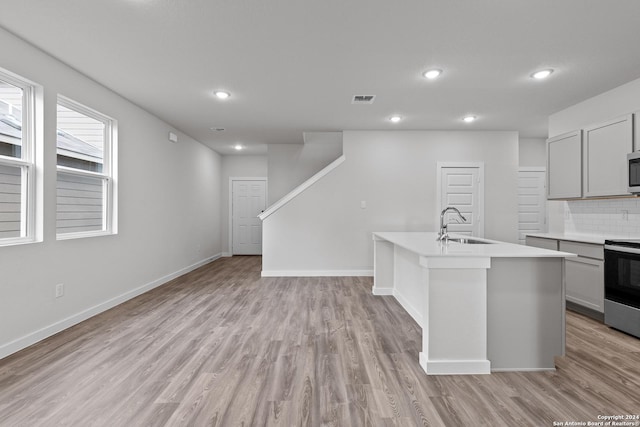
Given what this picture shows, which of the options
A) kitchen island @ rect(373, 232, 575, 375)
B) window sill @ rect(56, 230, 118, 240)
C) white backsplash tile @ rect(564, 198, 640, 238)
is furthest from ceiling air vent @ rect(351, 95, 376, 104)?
window sill @ rect(56, 230, 118, 240)

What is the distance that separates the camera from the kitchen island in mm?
2301

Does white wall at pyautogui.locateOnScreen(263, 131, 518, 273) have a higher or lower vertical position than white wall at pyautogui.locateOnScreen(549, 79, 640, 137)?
lower

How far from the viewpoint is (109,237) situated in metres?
3.82

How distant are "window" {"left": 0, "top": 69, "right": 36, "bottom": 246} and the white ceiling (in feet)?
1.58

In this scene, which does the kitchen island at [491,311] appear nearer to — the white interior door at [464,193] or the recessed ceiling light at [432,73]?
the recessed ceiling light at [432,73]

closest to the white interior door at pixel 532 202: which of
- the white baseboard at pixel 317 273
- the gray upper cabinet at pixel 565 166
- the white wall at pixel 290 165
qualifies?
the gray upper cabinet at pixel 565 166

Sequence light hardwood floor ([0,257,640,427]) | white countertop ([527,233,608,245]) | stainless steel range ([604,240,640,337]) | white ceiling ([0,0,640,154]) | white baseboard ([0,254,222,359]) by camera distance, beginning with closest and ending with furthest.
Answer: light hardwood floor ([0,257,640,427]) < white ceiling ([0,0,640,154]) < white baseboard ([0,254,222,359]) < stainless steel range ([604,240,640,337]) < white countertop ([527,233,608,245])

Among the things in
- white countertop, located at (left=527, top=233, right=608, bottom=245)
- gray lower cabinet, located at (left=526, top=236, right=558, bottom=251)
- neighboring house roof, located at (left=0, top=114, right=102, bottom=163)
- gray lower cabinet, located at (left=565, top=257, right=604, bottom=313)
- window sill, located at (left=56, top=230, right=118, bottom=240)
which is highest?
neighboring house roof, located at (left=0, top=114, right=102, bottom=163)

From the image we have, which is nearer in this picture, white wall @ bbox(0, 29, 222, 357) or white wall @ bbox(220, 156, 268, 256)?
white wall @ bbox(0, 29, 222, 357)

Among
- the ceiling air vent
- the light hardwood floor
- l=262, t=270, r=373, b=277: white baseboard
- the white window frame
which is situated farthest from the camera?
l=262, t=270, r=373, b=277: white baseboard

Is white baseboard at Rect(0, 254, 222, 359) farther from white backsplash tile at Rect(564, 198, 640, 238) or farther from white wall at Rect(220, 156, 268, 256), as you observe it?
white backsplash tile at Rect(564, 198, 640, 238)

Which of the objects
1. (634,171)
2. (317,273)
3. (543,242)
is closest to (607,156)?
(634,171)

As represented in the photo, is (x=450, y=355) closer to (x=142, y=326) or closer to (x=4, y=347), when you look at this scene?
(x=142, y=326)

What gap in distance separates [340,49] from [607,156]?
10.7 ft
